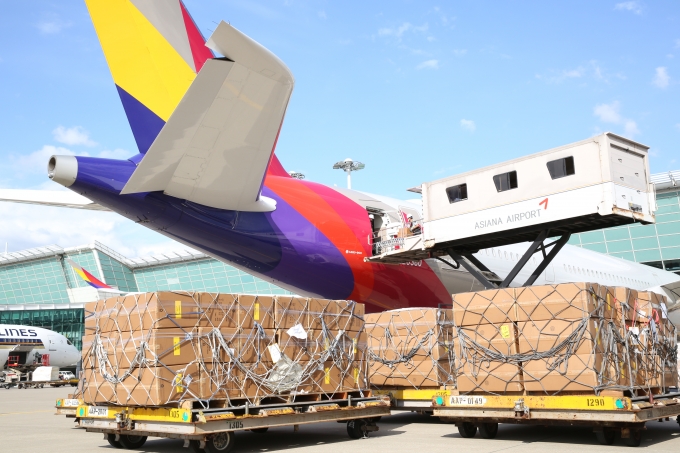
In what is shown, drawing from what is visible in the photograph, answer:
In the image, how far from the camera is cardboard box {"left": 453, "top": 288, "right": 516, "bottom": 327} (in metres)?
10.0

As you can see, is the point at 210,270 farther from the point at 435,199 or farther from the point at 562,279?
the point at 435,199

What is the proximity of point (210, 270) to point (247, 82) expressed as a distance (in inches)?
2282

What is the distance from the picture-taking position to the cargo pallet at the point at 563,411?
341 inches

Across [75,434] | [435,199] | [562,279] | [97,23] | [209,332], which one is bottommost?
[75,434]

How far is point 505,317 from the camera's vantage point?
1001 centimetres

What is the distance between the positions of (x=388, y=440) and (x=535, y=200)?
589 cm

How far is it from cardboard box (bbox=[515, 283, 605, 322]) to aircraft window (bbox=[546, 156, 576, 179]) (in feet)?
12.5

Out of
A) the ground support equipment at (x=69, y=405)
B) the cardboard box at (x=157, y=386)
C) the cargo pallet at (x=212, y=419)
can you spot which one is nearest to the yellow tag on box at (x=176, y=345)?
the cardboard box at (x=157, y=386)

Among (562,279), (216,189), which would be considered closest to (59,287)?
(562,279)

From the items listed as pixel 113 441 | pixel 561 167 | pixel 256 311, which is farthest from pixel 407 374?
pixel 113 441

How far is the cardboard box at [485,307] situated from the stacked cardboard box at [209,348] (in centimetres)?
197

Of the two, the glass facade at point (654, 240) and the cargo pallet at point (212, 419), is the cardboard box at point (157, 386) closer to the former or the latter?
the cargo pallet at point (212, 419)

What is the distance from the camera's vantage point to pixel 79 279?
229 feet

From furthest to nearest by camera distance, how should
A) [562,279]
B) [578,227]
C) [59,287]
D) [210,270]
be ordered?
[59,287] → [210,270] → [562,279] → [578,227]
